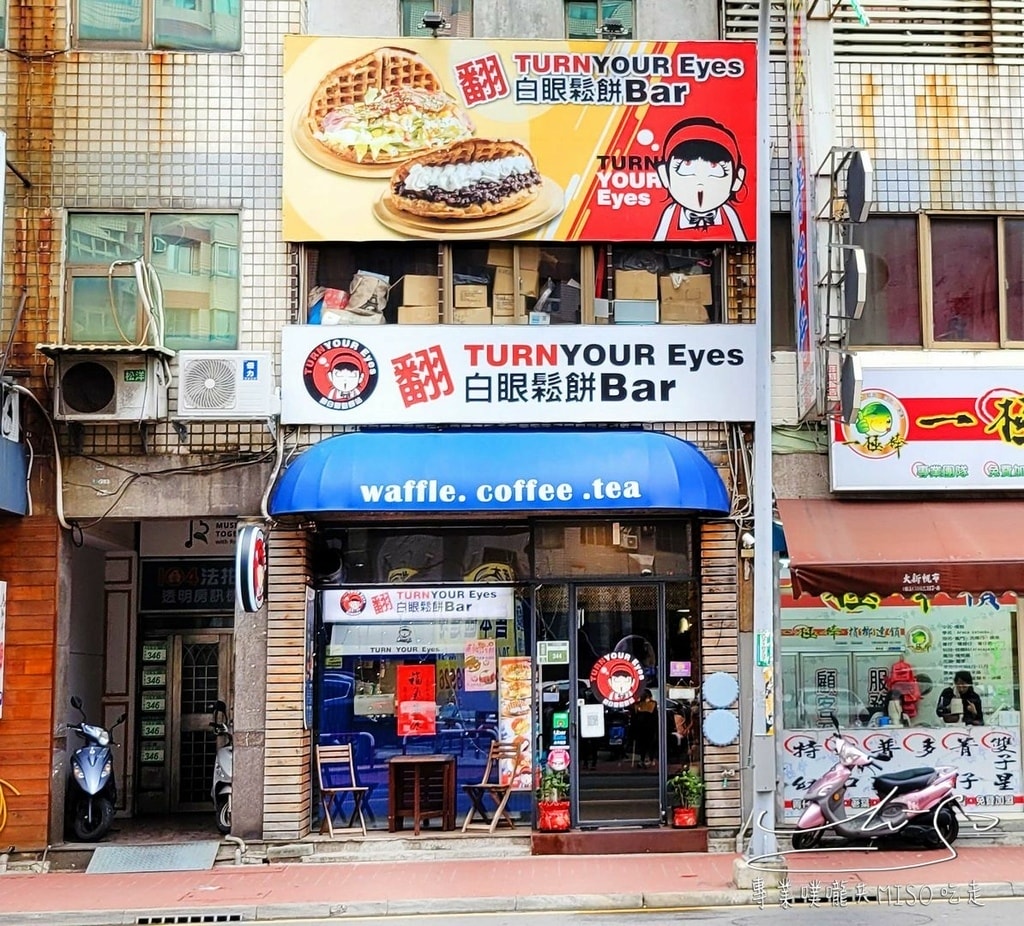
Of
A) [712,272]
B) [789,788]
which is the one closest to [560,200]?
[712,272]

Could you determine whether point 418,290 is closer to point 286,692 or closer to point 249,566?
point 249,566

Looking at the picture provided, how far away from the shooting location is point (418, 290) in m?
14.0

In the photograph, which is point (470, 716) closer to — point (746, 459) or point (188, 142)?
point (746, 459)

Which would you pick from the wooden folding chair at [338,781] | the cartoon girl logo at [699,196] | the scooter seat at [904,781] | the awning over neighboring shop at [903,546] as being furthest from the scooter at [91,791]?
the cartoon girl logo at [699,196]

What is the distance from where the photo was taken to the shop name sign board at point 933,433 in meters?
13.7

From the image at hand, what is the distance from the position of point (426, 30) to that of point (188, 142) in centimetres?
285

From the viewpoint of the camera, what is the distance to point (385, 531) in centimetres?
1405

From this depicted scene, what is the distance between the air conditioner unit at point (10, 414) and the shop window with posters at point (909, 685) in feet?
26.2

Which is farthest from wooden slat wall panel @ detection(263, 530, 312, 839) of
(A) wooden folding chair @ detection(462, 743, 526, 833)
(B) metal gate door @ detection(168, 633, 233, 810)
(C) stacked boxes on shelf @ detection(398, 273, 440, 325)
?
(B) metal gate door @ detection(168, 633, 233, 810)

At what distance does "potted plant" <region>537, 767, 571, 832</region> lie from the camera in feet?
44.0

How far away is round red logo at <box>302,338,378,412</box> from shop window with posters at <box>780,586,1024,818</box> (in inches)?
194

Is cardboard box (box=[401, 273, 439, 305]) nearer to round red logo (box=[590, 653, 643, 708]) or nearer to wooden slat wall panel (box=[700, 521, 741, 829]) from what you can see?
wooden slat wall panel (box=[700, 521, 741, 829])

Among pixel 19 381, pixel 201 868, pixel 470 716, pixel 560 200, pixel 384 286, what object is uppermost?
pixel 560 200

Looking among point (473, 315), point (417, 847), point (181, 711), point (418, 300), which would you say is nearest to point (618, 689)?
point (417, 847)
